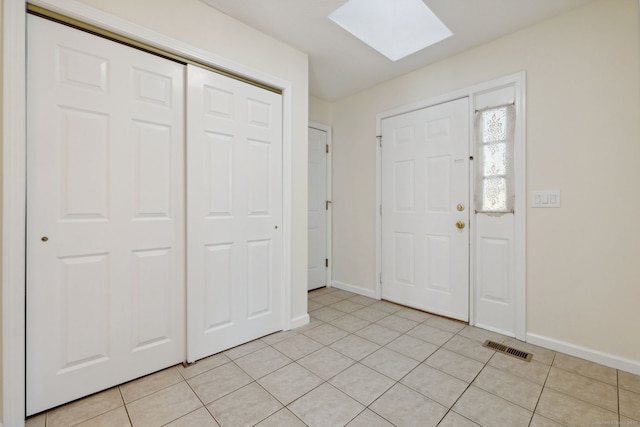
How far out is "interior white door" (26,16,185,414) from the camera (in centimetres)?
143

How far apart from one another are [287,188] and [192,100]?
97 cm

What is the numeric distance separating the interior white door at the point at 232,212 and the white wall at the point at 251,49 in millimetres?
171

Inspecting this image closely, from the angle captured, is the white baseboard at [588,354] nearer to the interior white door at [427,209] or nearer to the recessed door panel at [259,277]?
the interior white door at [427,209]

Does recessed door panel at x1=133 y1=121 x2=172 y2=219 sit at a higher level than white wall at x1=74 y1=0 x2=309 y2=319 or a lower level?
lower

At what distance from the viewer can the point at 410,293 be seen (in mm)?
3008

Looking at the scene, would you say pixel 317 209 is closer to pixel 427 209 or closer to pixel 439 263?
pixel 427 209

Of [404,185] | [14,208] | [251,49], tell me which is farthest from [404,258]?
[14,208]

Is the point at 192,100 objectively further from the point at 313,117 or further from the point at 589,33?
the point at 589,33

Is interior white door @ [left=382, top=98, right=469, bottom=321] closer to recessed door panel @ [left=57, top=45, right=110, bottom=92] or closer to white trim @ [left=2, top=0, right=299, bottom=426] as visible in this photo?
recessed door panel @ [left=57, top=45, right=110, bottom=92]

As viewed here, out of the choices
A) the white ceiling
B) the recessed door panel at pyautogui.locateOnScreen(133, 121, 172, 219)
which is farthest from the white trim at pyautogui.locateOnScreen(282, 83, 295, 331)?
the recessed door panel at pyautogui.locateOnScreen(133, 121, 172, 219)

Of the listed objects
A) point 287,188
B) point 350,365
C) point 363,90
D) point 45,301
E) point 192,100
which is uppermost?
point 363,90

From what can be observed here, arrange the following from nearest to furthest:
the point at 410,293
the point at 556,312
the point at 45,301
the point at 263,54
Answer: the point at 45,301 < the point at 556,312 < the point at 263,54 < the point at 410,293

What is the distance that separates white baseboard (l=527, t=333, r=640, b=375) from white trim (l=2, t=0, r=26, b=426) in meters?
3.27

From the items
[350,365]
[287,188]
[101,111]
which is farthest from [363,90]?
[350,365]
